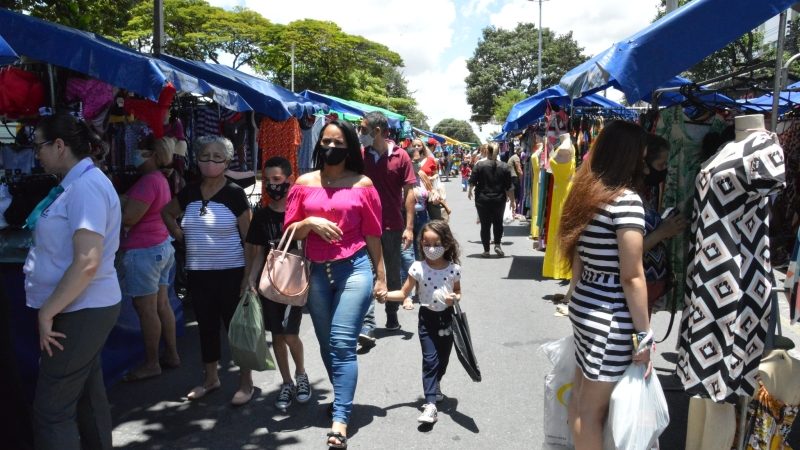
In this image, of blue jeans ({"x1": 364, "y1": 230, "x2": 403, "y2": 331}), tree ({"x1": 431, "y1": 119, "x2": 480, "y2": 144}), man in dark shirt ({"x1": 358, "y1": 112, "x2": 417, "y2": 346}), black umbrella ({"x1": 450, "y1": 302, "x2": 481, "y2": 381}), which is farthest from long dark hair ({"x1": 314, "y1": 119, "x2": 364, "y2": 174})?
tree ({"x1": 431, "y1": 119, "x2": 480, "y2": 144})

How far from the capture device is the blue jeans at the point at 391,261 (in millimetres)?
5776

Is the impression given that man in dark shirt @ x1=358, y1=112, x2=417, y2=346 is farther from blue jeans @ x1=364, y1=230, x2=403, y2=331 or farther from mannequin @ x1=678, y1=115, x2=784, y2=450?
mannequin @ x1=678, y1=115, x2=784, y2=450

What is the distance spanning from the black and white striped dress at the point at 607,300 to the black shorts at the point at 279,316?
82.6 inches

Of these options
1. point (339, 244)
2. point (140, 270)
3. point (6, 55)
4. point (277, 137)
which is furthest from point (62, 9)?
point (339, 244)

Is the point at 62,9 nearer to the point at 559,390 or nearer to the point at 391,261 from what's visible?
the point at 391,261

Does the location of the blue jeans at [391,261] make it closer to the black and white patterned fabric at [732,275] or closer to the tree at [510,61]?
the black and white patterned fabric at [732,275]

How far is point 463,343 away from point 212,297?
1728 millimetres

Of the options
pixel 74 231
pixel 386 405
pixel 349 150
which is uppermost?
pixel 349 150

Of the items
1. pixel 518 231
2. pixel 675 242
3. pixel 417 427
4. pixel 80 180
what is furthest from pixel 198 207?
pixel 518 231

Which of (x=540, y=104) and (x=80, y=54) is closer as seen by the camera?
(x=80, y=54)

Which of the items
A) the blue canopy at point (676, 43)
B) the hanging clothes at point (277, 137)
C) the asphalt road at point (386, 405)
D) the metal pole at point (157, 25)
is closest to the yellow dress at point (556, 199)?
the asphalt road at point (386, 405)

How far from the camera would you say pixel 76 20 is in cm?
841

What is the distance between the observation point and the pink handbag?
12.4 ft

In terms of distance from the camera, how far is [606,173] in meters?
2.79
